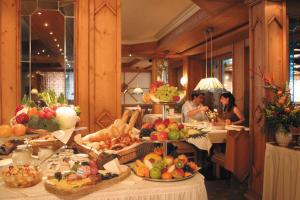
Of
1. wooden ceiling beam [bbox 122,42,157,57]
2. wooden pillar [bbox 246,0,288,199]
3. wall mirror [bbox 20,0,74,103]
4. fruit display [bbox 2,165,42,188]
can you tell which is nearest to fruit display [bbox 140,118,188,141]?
fruit display [bbox 2,165,42,188]

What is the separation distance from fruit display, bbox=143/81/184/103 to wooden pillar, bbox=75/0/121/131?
165 centimetres

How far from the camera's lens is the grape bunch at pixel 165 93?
200 centimetres

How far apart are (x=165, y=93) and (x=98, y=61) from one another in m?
1.82

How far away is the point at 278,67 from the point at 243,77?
113 inches

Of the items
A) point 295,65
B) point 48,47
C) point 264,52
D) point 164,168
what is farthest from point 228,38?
point 164,168

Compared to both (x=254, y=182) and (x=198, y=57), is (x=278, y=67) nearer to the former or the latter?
(x=254, y=182)

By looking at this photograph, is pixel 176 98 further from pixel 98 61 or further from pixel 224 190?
pixel 224 190

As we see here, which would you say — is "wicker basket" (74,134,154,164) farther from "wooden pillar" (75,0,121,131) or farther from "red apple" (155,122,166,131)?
"wooden pillar" (75,0,121,131)

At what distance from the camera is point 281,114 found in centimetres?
349

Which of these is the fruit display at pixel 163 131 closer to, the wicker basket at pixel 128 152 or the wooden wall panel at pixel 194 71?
the wicker basket at pixel 128 152

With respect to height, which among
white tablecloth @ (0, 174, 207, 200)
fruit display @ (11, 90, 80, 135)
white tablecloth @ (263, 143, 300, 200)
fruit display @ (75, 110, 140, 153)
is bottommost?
white tablecloth @ (263, 143, 300, 200)

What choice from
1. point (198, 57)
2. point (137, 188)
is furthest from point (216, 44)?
point (137, 188)

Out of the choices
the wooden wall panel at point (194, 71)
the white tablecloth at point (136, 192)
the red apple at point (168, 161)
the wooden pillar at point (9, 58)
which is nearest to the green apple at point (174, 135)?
the red apple at point (168, 161)

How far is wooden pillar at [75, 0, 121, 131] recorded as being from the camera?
11.7 feet
